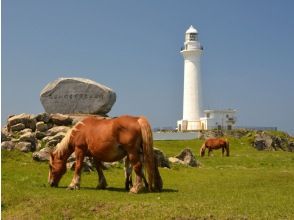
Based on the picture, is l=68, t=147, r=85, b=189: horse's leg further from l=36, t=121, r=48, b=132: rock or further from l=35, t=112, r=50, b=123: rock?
l=35, t=112, r=50, b=123: rock

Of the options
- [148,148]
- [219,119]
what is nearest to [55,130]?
[148,148]

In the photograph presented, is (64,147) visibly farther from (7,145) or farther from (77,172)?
(7,145)

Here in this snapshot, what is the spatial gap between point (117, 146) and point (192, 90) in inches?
2698

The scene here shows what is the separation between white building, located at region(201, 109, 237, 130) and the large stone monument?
128 feet

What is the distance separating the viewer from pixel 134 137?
15.1m

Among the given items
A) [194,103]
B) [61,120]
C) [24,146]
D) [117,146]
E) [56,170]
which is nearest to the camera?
[117,146]

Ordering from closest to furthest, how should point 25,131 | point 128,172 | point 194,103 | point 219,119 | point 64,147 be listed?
1. point 128,172
2. point 64,147
3. point 25,131
4. point 194,103
5. point 219,119

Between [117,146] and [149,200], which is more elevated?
[117,146]

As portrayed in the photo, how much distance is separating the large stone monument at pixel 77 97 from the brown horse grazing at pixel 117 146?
27385mm

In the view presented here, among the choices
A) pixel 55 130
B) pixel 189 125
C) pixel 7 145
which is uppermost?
pixel 55 130

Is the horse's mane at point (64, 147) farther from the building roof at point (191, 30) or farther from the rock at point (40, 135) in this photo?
the building roof at point (191, 30)

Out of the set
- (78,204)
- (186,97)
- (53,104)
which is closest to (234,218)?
(78,204)

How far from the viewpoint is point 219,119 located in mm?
85375

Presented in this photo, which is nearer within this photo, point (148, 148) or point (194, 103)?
point (148, 148)
